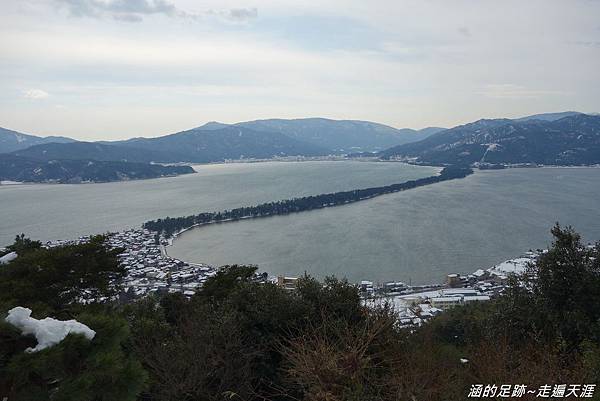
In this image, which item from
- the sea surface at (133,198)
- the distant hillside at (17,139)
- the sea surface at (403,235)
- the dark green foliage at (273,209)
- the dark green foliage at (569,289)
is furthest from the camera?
the distant hillside at (17,139)

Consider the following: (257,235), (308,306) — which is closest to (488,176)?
(257,235)

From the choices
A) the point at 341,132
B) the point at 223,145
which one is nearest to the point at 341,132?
the point at 341,132

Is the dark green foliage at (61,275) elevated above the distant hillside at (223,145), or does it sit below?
below

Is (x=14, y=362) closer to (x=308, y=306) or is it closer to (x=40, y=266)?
(x=308, y=306)

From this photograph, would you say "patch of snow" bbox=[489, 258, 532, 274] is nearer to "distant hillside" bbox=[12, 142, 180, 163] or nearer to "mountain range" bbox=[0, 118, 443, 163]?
"distant hillside" bbox=[12, 142, 180, 163]

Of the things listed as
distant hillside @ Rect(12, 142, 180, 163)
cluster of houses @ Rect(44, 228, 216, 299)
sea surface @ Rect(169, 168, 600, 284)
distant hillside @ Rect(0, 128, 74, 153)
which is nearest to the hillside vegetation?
cluster of houses @ Rect(44, 228, 216, 299)

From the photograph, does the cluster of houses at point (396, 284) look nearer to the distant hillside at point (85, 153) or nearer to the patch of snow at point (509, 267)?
the patch of snow at point (509, 267)

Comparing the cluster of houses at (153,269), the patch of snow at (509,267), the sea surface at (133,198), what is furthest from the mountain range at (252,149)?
the patch of snow at (509,267)
